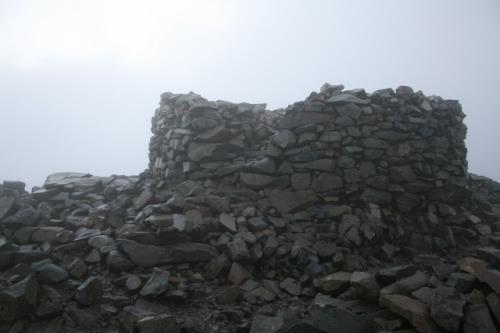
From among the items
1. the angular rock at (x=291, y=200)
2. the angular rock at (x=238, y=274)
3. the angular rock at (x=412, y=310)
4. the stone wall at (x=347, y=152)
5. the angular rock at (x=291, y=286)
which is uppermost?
the stone wall at (x=347, y=152)

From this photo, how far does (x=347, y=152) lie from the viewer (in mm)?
6910

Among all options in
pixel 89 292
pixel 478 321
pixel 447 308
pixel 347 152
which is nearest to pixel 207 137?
pixel 347 152

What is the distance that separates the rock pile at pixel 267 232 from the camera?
153 inches

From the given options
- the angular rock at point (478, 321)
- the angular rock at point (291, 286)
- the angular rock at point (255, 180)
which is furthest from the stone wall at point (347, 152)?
the angular rock at point (478, 321)

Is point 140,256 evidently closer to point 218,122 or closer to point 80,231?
point 80,231

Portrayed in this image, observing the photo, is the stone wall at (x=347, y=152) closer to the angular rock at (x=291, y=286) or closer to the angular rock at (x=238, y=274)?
the angular rock at (x=238, y=274)

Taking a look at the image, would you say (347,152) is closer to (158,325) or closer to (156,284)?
(156,284)

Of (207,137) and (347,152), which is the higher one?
(207,137)

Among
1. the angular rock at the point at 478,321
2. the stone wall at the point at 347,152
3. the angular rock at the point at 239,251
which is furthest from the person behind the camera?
the stone wall at the point at 347,152

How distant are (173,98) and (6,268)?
17.4ft

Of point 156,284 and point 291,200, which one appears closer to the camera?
point 156,284

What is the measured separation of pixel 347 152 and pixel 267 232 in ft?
8.17

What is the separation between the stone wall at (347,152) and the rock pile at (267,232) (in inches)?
1.2

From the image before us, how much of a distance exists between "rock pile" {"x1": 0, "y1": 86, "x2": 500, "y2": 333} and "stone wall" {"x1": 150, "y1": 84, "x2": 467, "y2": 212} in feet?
0.10
